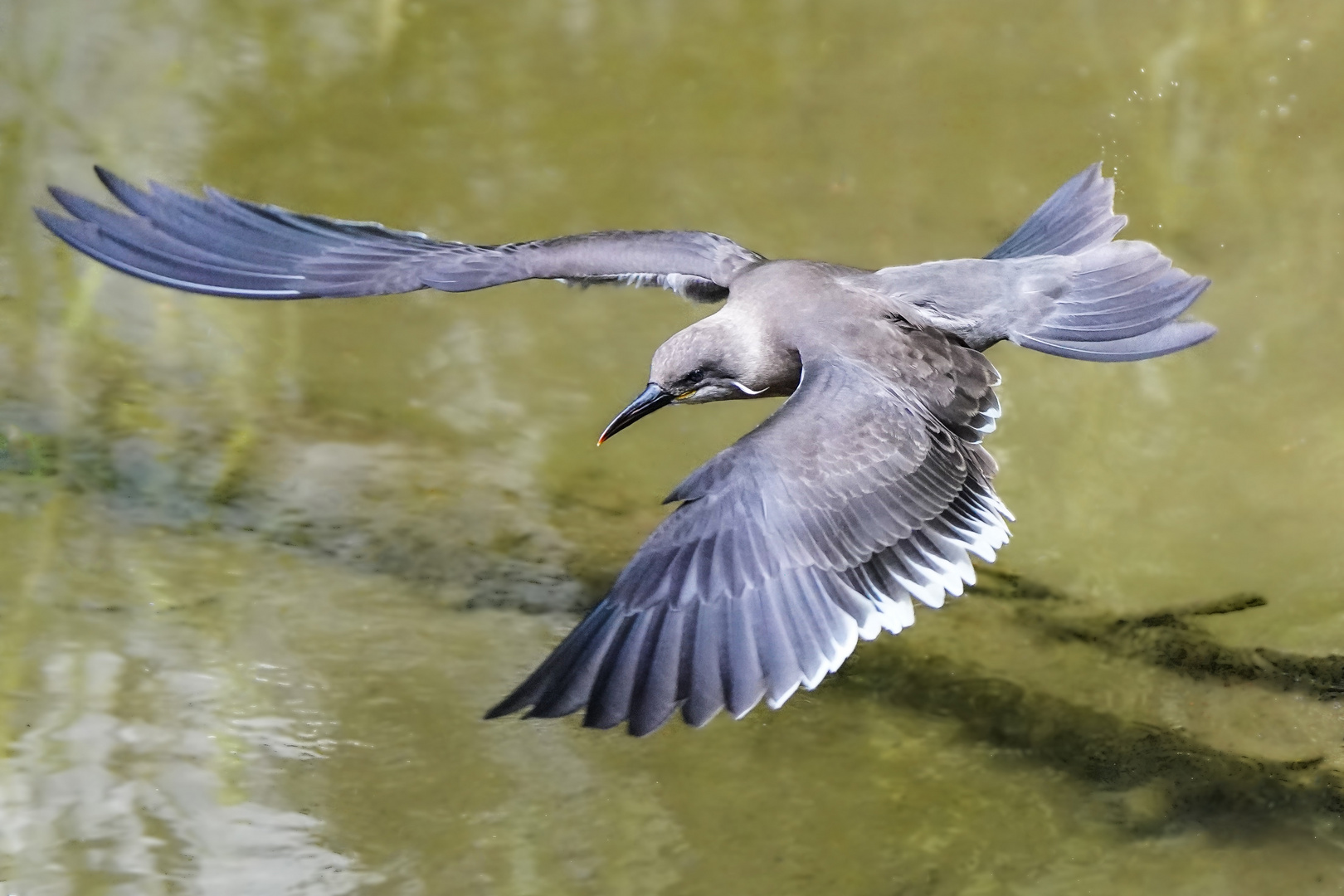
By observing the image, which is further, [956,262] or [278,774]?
[956,262]

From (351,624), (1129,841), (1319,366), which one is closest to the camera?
(1129,841)

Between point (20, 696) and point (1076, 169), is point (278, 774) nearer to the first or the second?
point (20, 696)

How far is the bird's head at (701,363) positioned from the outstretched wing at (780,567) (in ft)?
1.12

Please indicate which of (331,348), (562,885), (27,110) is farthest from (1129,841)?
(27,110)

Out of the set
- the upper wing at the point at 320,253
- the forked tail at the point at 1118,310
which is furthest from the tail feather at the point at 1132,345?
the upper wing at the point at 320,253

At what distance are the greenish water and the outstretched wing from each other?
0.61 meters

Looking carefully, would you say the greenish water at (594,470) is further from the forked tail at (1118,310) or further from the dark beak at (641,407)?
the forked tail at (1118,310)

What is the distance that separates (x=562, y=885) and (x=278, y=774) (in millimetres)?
709

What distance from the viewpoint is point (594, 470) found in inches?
166

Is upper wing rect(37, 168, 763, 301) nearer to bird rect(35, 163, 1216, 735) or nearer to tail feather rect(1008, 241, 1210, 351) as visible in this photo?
bird rect(35, 163, 1216, 735)

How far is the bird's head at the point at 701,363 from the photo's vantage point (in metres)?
3.25

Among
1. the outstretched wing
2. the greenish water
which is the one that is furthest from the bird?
the greenish water

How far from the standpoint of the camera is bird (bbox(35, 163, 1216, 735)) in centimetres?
257

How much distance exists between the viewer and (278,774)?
10.3 ft
